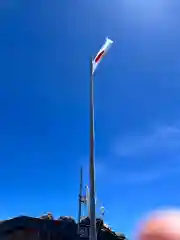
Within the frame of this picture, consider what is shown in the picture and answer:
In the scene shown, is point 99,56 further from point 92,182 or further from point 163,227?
point 163,227

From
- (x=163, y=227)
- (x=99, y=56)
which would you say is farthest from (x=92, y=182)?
(x=163, y=227)

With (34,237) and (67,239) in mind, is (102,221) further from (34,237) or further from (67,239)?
(34,237)

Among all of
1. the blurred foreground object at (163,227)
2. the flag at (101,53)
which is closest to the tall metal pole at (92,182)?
the flag at (101,53)

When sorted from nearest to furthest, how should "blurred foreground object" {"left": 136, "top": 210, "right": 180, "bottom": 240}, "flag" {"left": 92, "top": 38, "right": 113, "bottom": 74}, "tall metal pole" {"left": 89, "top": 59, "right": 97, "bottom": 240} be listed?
"blurred foreground object" {"left": 136, "top": 210, "right": 180, "bottom": 240} → "tall metal pole" {"left": 89, "top": 59, "right": 97, "bottom": 240} → "flag" {"left": 92, "top": 38, "right": 113, "bottom": 74}

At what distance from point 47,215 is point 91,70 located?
34.2 ft

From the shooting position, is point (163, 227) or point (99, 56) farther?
point (99, 56)

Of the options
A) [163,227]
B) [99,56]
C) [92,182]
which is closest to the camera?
[163,227]

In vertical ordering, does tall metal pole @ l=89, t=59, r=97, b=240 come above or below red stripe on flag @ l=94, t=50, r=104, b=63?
below

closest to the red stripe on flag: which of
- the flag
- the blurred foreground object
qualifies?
the flag

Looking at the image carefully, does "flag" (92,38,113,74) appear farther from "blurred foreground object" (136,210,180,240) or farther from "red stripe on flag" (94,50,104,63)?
"blurred foreground object" (136,210,180,240)

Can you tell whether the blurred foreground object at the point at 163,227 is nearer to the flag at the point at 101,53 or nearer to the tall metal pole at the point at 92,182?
the tall metal pole at the point at 92,182

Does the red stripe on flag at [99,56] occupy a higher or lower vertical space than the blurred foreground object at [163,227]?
higher

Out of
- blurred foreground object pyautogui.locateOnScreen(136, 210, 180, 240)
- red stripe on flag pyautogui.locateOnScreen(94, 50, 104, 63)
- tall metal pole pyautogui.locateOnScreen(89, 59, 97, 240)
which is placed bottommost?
blurred foreground object pyautogui.locateOnScreen(136, 210, 180, 240)

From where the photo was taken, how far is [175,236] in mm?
1337
